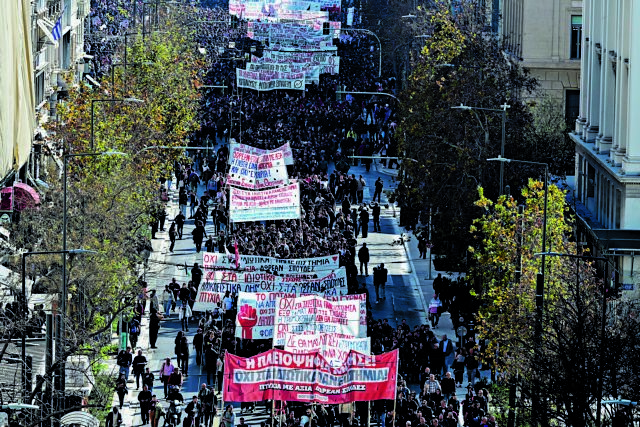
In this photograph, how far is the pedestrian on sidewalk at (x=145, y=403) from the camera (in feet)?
128

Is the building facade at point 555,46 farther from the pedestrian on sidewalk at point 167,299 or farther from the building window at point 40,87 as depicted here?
the pedestrian on sidewalk at point 167,299

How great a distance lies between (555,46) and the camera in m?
81.0

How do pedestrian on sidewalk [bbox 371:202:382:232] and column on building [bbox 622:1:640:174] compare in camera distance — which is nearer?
column on building [bbox 622:1:640:174]

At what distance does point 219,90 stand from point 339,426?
69176 millimetres

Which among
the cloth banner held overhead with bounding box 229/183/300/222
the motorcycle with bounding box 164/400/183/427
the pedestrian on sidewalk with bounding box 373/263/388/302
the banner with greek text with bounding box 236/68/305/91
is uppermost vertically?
the banner with greek text with bounding box 236/68/305/91

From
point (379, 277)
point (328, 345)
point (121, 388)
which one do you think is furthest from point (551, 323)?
point (379, 277)

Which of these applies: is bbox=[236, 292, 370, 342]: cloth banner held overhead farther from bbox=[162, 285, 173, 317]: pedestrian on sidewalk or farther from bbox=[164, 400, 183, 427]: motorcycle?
bbox=[162, 285, 173, 317]: pedestrian on sidewalk

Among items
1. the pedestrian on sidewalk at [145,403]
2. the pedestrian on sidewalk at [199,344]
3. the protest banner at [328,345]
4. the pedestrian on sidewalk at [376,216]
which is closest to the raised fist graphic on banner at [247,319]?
the pedestrian on sidewalk at [145,403]

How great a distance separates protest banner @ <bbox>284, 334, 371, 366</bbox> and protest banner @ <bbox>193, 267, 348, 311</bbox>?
10003 millimetres

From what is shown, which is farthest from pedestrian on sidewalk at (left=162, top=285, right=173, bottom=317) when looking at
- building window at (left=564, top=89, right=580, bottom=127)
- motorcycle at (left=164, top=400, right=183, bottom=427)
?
building window at (left=564, top=89, right=580, bottom=127)

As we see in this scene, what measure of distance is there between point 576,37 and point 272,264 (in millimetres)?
36949

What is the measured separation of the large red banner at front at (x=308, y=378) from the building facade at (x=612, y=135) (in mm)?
18213

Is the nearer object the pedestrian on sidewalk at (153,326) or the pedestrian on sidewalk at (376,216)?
the pedestrian on sidewalk at (153,326)

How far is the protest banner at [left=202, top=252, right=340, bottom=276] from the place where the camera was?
47.8m
